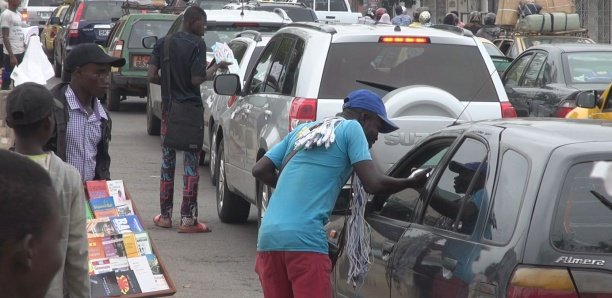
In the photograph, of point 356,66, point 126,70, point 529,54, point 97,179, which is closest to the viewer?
point 97,179

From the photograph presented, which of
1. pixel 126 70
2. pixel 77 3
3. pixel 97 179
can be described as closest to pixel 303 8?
pixel 126 70

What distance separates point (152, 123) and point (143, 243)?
11.6 metres

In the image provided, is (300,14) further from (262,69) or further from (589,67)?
(262,69)

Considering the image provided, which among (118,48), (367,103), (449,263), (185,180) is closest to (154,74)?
(185,180)

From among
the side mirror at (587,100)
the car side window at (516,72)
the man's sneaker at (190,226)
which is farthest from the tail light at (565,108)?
the man's sneaker at (190,226)

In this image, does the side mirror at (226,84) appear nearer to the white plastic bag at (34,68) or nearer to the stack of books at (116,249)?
the white plastic bag at (34,68)

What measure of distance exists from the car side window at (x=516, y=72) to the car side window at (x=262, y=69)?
6697 millimetres

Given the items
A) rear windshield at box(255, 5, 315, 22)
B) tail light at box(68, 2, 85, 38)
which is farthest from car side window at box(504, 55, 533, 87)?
tail light at box(68, 2, 85, 38)

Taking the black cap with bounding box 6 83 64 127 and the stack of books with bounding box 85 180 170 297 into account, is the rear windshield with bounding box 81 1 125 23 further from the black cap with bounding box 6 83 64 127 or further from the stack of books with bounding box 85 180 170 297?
the black cap with bounding box 6 83 64 127

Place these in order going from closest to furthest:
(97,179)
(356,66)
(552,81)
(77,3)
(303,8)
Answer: (97,179), (356,66), (552,81), (303,8), (77,3)

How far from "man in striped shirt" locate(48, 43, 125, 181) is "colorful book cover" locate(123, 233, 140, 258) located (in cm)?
44

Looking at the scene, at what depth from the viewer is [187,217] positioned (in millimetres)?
11078

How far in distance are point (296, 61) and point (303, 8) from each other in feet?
41.6

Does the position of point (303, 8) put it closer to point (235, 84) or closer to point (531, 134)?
point (235, 84)
